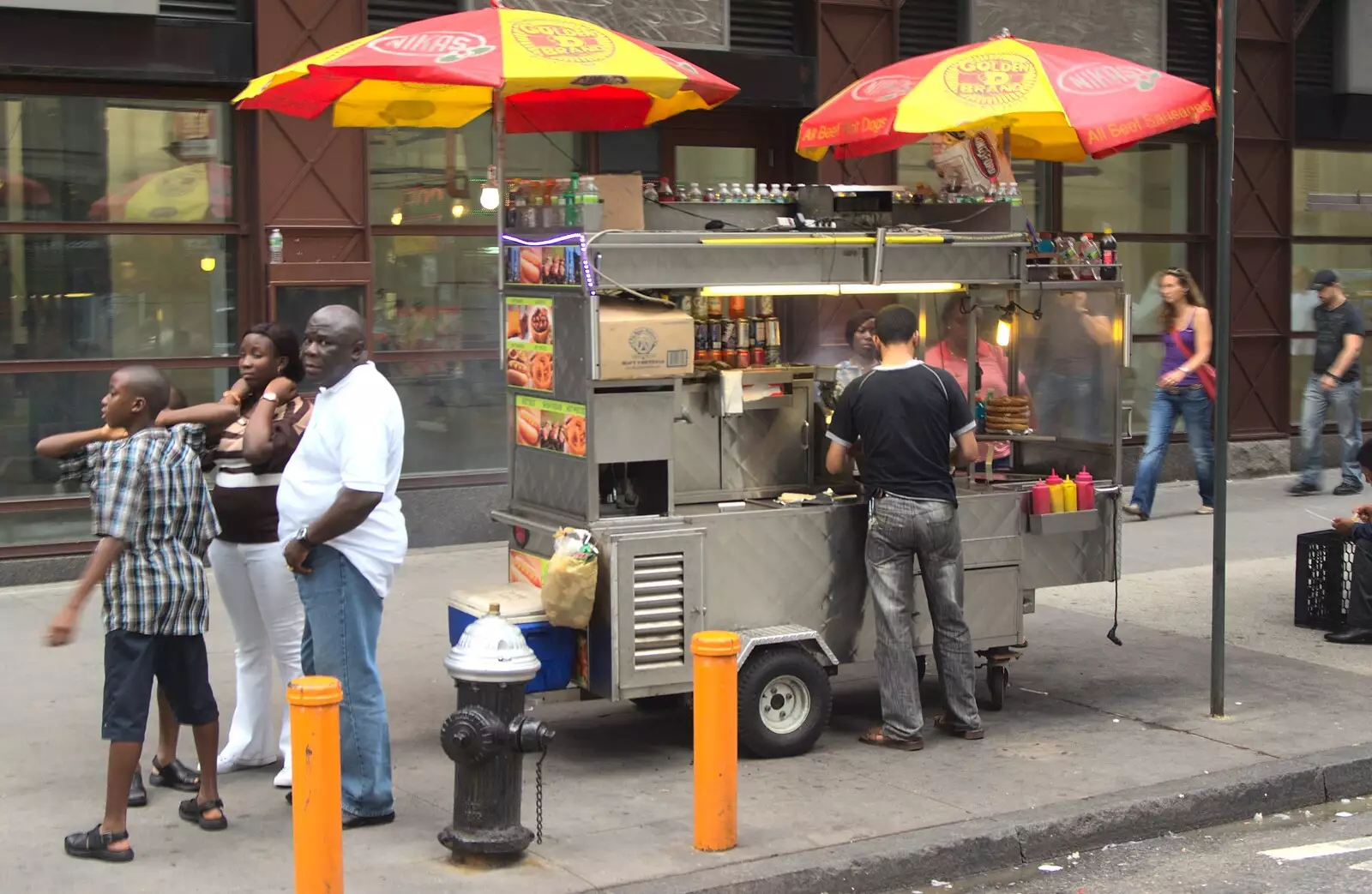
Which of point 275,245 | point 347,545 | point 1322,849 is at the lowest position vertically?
point 1322,849

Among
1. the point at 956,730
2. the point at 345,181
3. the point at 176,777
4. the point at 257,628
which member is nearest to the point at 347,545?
the point at 257,628

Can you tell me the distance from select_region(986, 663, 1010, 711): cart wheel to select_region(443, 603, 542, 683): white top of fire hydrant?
2862 mm

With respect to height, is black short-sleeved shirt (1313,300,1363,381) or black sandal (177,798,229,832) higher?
black short-sleeved shirt (1313,300,1363,381)

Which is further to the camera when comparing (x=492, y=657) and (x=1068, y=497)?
(x=1068, y=497)

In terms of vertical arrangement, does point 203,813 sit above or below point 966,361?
below

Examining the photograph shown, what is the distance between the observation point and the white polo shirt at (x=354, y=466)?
5.92m

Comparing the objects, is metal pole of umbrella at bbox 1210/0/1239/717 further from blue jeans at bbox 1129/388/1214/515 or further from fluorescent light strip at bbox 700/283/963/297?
blue jeans at bbox 1129/388/1214/515

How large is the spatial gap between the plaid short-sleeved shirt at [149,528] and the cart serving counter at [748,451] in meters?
1.67

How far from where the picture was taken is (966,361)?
849 cm

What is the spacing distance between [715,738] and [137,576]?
6.85 ft

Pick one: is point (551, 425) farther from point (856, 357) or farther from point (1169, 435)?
point (1169, 435)

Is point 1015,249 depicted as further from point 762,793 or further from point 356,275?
point 356,275

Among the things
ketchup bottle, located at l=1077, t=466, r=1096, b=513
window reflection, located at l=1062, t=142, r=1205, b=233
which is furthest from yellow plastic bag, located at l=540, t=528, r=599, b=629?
window reflection, located at l=1062, t=142, r=1205, b=233

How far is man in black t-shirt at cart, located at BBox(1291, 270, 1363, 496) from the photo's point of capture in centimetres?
1391
